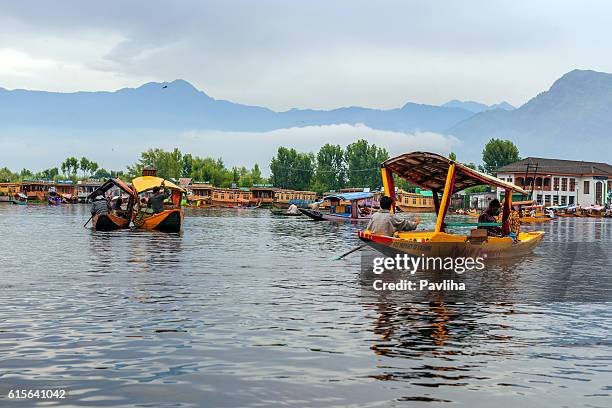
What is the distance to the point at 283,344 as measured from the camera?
429 inches

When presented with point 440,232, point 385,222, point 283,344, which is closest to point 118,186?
point 385,222

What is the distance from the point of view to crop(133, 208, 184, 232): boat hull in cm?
4144

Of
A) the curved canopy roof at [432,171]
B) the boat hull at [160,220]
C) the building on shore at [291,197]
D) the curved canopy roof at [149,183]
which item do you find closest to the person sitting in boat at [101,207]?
the boat hull at [160,220]

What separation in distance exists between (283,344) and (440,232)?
11193 mm

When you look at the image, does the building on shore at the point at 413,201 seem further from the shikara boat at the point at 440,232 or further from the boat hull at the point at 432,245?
the boat hull at the point at 432,245

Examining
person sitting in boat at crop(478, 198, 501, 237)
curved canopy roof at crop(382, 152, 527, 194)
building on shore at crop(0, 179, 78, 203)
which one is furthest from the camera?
building on shore at crop(0, 179, 78, 203)

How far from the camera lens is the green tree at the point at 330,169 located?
161 m

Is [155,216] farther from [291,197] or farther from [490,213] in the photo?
[291,197]

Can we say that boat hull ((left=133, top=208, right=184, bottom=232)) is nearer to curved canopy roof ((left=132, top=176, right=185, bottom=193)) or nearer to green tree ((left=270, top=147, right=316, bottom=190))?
curved canopy roof ((left=132, top=176, right=185, bottom=193))

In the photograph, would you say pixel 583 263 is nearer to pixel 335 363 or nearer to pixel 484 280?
pixel 484 280

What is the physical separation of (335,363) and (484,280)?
10725 mm

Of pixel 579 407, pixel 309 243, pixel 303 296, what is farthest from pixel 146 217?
pixel 579 407

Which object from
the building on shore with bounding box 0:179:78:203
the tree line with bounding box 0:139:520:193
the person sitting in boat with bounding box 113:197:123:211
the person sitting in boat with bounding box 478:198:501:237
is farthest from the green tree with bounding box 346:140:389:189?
the person sitting in boat with bounding box 478:198:501:237

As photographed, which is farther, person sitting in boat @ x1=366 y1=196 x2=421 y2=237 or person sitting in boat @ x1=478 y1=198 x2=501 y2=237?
person sitting in boat @ x1=478 y1=198 x2=501 y2=237
